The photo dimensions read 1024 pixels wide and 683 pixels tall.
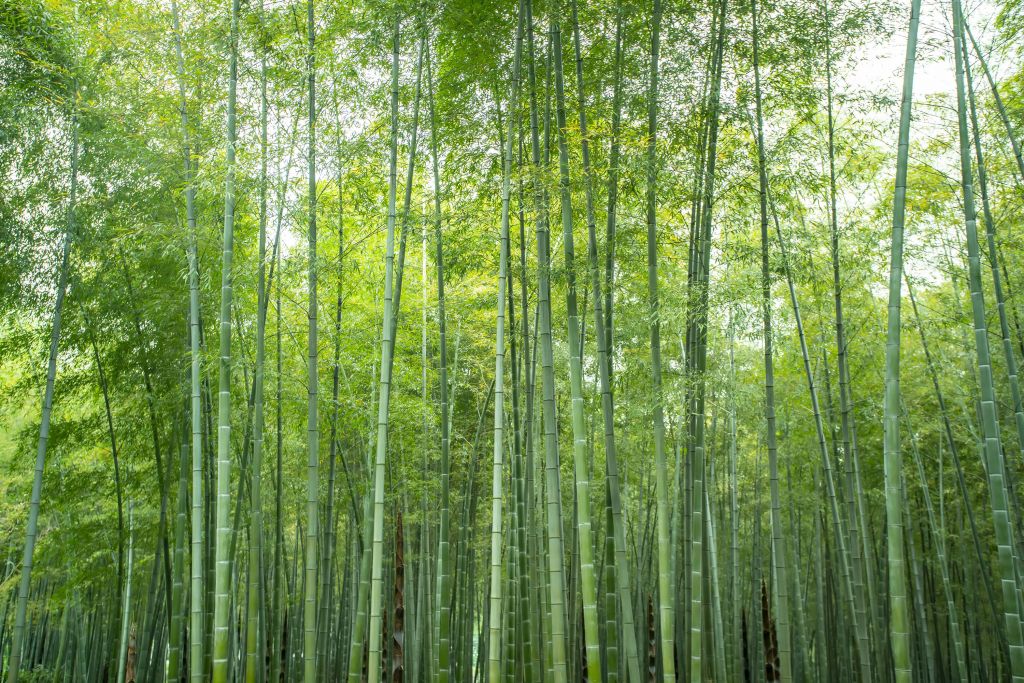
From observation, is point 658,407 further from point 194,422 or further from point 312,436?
point 194,422

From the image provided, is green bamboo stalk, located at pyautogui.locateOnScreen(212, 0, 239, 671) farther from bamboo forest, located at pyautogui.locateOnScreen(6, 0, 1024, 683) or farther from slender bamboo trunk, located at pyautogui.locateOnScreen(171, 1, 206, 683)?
slender bamboo trunk, located at pyautogui.locateOnScreen(171, 1, 206, 683)

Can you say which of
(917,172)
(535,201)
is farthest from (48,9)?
(917,172)

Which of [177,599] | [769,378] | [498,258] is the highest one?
[498,258]

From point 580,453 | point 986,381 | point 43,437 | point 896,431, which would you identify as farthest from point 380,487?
point 986,381

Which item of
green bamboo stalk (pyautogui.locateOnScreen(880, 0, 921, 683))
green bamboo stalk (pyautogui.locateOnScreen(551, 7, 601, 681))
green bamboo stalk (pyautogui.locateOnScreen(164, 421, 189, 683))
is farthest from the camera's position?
green bamboo stalk (pyautogui.locateOnScreen(164, 421, 189, 683))

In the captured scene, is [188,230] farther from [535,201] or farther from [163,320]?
[535,201]

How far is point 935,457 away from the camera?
8.62 m

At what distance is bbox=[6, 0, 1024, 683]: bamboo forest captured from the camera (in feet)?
13.7

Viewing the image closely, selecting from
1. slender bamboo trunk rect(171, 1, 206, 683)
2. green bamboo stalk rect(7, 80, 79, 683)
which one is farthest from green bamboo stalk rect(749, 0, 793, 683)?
green bamboo stalk rect(7, 80, 79, 683)

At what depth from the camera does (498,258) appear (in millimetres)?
5754

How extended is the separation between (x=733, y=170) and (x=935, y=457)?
18.9 feet

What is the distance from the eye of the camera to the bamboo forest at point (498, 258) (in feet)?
13.7

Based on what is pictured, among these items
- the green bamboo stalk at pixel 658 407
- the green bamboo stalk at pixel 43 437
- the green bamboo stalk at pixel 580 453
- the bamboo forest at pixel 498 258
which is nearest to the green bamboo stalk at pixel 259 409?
the bamboo forest at pixel 498 258

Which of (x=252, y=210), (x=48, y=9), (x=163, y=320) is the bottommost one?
(x=163, y=320)
